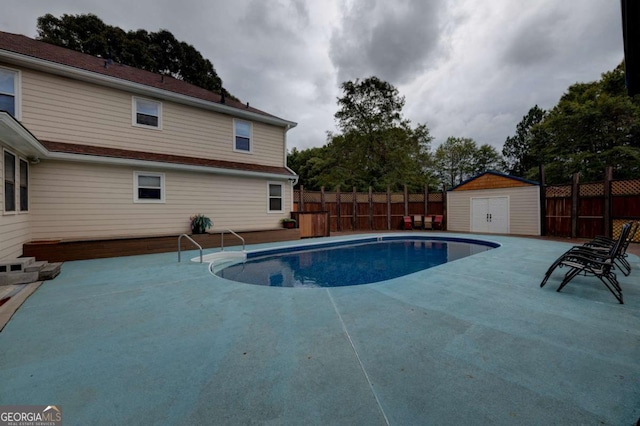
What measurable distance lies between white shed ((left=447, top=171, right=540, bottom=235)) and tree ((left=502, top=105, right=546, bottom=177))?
19079 mm

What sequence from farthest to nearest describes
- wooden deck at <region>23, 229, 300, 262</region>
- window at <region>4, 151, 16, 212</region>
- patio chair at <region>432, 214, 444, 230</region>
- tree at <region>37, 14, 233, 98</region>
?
tree at <region>37, 14, 233, 98</region>, patio chair at <region>432, 214, 444, 230</region>, wooden deck at <region>23, 229, 300, 262</region>, window at <region>4, 151, 16, 212</region>

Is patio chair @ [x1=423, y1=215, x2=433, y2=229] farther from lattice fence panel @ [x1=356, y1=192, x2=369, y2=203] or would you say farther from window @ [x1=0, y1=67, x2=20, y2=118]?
window @ [x1=0, y1=67, x2=20, y2=118]

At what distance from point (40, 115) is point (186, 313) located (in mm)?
7995

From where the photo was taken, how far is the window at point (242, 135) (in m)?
10.3

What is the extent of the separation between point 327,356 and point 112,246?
7423 mm

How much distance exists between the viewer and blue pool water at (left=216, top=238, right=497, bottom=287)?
19.1 ft

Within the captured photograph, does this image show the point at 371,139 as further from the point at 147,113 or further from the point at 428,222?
the point at 147,113

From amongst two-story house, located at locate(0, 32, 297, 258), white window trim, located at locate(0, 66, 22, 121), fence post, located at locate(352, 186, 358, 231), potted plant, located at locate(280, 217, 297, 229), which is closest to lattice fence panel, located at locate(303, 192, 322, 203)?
fence post, located at locate(352, 186, 358, 231)

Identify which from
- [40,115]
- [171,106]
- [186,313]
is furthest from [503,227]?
[40,115]

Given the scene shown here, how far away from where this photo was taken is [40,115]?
22.7 feet

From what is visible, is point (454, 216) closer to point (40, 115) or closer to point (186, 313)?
point (186, 313)

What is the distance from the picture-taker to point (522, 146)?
29.3 meters

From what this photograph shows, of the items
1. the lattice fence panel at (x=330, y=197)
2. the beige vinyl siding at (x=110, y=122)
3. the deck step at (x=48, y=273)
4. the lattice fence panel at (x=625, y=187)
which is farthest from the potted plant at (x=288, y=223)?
the lattice fence panel at (x=625, y=187)

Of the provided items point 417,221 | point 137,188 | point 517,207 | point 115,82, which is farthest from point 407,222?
point 115,82
